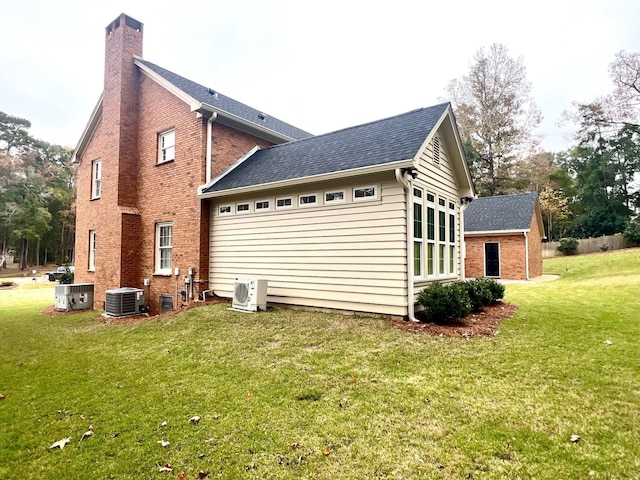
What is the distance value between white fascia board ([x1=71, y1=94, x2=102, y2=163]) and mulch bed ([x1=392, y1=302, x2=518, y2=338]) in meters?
14.1

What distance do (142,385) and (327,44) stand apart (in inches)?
834

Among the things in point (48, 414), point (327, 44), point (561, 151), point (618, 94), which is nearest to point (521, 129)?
point (618, 94)

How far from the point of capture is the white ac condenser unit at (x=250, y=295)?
8531mm

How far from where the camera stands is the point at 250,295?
8.59 metres

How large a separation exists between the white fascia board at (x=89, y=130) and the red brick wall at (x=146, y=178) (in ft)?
5.39

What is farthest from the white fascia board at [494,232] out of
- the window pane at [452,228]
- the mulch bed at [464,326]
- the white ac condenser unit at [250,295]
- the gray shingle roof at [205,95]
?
the white ac condenser unit at [250,295]

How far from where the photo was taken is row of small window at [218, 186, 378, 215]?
769 centimetres

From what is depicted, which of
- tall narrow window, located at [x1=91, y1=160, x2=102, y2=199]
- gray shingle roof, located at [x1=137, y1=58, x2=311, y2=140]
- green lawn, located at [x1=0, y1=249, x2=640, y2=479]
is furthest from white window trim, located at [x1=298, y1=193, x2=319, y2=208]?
tall narrow window, located at [x1=91, y1=160, x2=102, y2=199]

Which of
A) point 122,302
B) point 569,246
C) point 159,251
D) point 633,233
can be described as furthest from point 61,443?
point 633,233

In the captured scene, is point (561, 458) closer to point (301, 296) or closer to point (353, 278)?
point (353, 278)

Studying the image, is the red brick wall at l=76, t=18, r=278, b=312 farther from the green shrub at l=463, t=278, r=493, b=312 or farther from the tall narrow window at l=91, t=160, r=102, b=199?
the green shrub at l=463, t=278, r=493, b=312

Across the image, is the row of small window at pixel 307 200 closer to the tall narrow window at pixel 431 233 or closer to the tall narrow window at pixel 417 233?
the tall narrow window at pixel 417 233

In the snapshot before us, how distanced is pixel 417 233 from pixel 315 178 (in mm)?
2652

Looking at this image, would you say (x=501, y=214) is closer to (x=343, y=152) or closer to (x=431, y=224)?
(x=431, y=224)
